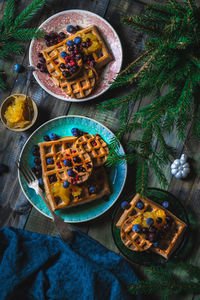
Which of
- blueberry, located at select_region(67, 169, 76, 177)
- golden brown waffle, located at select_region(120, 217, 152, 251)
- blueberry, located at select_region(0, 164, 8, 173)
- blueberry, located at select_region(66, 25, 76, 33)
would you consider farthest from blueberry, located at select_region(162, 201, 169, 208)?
blueberry, located at select_region(66, 25, 76, 33)

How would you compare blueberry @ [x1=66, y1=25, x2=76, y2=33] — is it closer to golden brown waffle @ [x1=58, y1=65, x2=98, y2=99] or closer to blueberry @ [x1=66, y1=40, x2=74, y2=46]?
blueberry @ [x1=66, y1=40, x2=74, y2=46]

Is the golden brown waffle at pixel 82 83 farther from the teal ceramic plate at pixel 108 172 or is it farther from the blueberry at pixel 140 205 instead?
the blueberry at pixel 140 205

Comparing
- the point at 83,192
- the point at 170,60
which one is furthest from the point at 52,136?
the point at 170,60

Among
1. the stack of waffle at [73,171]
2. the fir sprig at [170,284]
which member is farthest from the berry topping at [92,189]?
the fir sprig at [170,284]

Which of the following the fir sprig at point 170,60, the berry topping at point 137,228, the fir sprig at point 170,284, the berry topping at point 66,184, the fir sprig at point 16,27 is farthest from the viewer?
the fir sprig at point 16,27

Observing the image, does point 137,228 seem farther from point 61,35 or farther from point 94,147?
point 61,35
